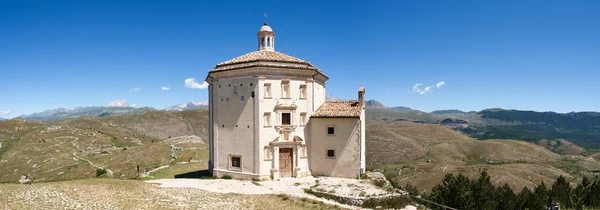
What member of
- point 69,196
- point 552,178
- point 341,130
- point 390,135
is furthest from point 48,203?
point 390,135

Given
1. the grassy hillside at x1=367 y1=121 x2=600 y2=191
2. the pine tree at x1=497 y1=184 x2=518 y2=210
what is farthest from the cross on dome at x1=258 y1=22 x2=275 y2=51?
the grassy hillside at x1=367 y1=121 x2=600 y2=191

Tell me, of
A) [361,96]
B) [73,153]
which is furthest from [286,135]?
[73,153]

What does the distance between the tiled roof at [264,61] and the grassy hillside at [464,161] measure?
56884 mm

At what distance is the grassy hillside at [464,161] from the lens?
8506 cm

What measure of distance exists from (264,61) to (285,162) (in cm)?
963

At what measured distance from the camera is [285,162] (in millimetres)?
31000

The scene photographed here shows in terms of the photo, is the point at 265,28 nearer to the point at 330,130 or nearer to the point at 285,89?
the point at 285,89

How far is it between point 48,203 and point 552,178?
110 m

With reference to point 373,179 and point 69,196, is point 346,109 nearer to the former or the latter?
point 373,179

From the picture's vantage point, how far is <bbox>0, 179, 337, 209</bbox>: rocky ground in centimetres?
1855

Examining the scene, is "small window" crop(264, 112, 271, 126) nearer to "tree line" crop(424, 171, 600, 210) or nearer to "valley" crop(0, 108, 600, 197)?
"tree line" crop(424, 171, 600, 210)

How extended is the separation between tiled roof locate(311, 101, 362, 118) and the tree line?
31.5 ft

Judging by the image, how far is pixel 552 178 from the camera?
89312mm

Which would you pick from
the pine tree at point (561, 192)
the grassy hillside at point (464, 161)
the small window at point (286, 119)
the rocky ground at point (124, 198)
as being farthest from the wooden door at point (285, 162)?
the grassy hillside at point (464, 161)
